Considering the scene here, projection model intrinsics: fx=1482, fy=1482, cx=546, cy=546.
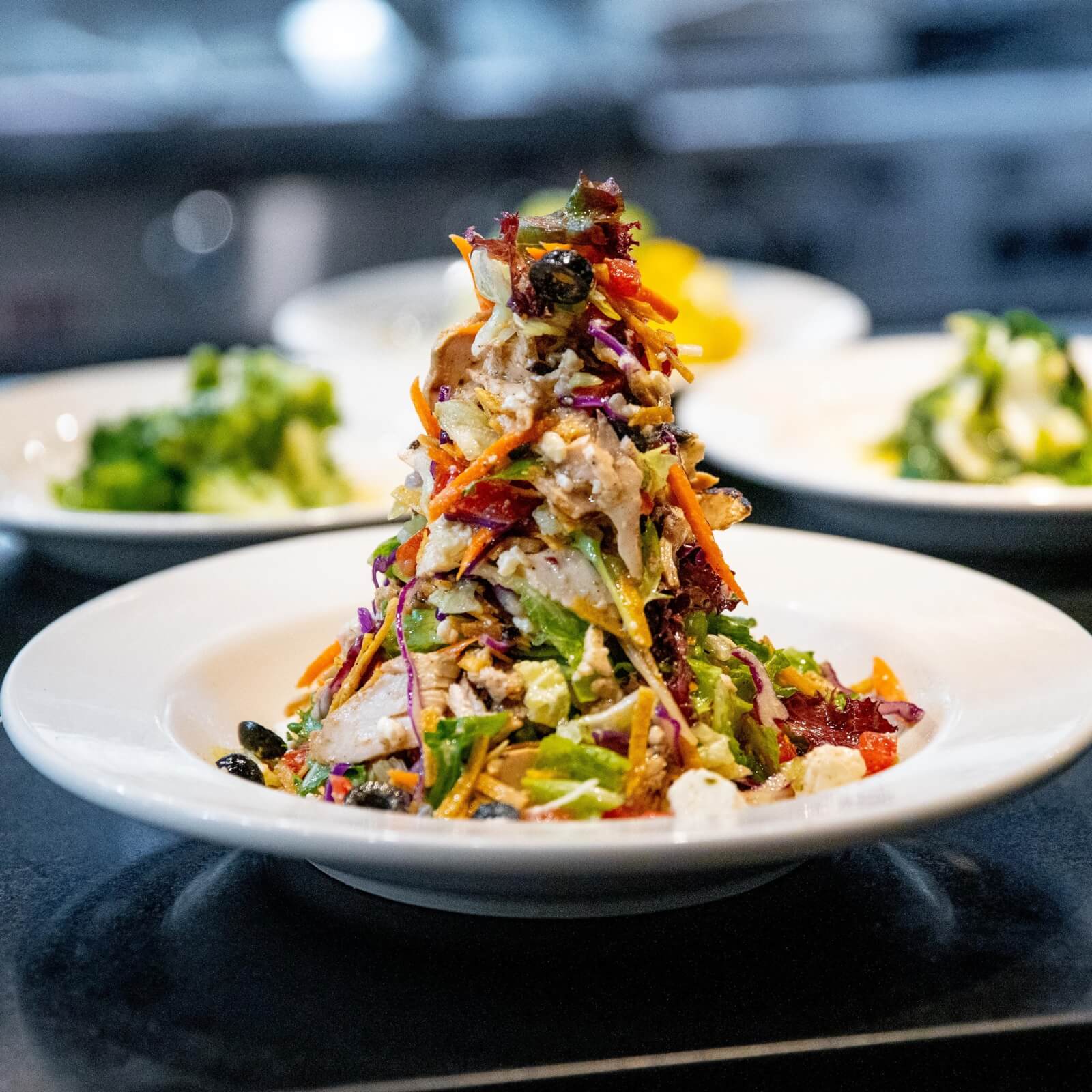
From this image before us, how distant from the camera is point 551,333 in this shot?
5.48 ft

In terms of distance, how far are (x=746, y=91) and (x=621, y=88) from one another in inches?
27.2

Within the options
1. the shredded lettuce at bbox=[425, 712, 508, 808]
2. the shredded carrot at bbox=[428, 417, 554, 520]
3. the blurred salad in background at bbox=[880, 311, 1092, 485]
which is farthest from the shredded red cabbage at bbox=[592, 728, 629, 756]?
the blurred salad in background at bbox=[880, 311, 1092, 485]

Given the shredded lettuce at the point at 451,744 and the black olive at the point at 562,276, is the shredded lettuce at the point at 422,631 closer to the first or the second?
the shredded lettuce at the point at 451,744

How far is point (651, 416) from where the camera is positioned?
1681 millimetres

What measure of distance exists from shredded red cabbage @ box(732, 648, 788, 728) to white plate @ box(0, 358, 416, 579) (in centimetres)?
93

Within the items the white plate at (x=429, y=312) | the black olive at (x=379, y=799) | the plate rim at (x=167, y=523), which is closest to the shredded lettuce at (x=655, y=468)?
the black olive at (x=379, y=799)

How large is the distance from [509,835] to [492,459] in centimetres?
51

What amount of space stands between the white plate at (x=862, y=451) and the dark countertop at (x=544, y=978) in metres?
0.94

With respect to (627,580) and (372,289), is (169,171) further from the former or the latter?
(627,580)

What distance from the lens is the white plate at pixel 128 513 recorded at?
8.33 feet

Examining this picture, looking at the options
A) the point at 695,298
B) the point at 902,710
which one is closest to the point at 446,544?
the point at 902,710

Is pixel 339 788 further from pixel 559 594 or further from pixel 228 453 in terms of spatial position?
pixel 228 453

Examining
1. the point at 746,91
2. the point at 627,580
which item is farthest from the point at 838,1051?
the point at 746,91

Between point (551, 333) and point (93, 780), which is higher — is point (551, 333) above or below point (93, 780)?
above
